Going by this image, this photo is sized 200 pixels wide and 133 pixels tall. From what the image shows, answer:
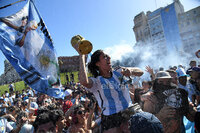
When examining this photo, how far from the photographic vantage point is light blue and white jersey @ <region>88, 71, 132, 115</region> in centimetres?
182

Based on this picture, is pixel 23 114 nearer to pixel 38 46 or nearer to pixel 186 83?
pixel 38 46

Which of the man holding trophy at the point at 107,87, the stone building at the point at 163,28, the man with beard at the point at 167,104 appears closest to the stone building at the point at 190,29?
the stone building at the point at 163,28

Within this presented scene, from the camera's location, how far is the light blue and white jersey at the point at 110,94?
1817 millimetres

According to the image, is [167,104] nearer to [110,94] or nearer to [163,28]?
[110,94]

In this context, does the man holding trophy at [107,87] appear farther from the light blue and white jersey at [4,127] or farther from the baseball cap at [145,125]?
the light blue and white jersey at [4,127]

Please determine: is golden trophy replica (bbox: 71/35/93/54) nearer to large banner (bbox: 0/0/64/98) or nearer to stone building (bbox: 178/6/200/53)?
large banner (bbox: 0/0/64/98)

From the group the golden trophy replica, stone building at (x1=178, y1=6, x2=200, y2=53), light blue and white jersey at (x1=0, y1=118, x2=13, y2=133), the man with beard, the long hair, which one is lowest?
light blue and white jersey at (x1=0, y1=118, x2=13, y2=133)

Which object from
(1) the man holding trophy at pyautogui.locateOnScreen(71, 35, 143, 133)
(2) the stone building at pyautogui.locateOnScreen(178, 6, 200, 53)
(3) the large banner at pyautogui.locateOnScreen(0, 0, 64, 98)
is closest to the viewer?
(1) the man holding trophy at pyautogui.locateOnScreen(71, 35, 143, 133)

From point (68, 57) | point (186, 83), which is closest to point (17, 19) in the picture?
point (186, 83)

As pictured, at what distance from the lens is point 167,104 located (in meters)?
2.18

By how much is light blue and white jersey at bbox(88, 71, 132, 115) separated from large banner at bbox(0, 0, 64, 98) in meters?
2.08

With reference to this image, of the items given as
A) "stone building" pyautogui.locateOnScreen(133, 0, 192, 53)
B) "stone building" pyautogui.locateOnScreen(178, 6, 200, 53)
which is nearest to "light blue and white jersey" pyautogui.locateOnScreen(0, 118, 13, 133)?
"stone building" pyautogui.locateOnScreen(133, 0, 192, 53)

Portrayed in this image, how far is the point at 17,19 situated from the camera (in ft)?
12.0

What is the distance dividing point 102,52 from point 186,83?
3593 mm
